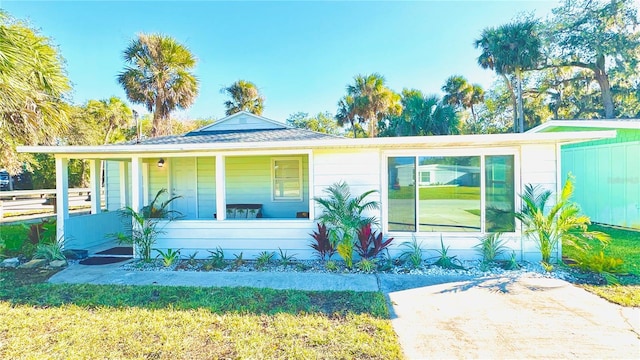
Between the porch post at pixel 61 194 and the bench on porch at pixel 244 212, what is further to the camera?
the bench on porch at pixel 244 212

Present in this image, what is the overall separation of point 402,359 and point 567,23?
23730 mm

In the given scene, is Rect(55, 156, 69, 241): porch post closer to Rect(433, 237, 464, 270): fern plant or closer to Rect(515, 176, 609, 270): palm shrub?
Rect(433, 237, 464, 270): fern plant

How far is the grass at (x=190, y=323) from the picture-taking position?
2.83 m

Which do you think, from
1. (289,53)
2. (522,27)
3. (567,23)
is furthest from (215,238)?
(567,23)

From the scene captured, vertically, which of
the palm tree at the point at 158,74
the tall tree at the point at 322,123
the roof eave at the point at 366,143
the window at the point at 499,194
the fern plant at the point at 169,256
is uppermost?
the tall tree at the point at 322,123

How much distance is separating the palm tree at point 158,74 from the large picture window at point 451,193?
35.4ft

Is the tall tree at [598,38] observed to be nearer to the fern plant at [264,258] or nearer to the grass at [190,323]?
the fern plant at [264,258]

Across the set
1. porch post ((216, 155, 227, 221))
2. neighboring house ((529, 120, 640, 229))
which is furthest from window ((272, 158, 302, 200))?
neighboring house ((529, 120, 640, 229))

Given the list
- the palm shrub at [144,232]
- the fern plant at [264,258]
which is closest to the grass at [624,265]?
the fern plant at [264,258]

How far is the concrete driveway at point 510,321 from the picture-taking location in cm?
283

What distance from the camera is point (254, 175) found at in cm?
888

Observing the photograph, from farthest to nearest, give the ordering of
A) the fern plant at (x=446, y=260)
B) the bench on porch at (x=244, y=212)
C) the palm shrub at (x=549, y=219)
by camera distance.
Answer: the bench on porch at (x=244, y=212), the fern plant at (x=446, y=260), the palm shrub at (x=549, y=219)

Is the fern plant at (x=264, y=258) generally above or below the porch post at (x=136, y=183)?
below

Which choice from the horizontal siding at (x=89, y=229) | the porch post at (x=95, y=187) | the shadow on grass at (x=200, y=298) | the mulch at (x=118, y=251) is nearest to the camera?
the shadow on grass at (x=200, y=298)
